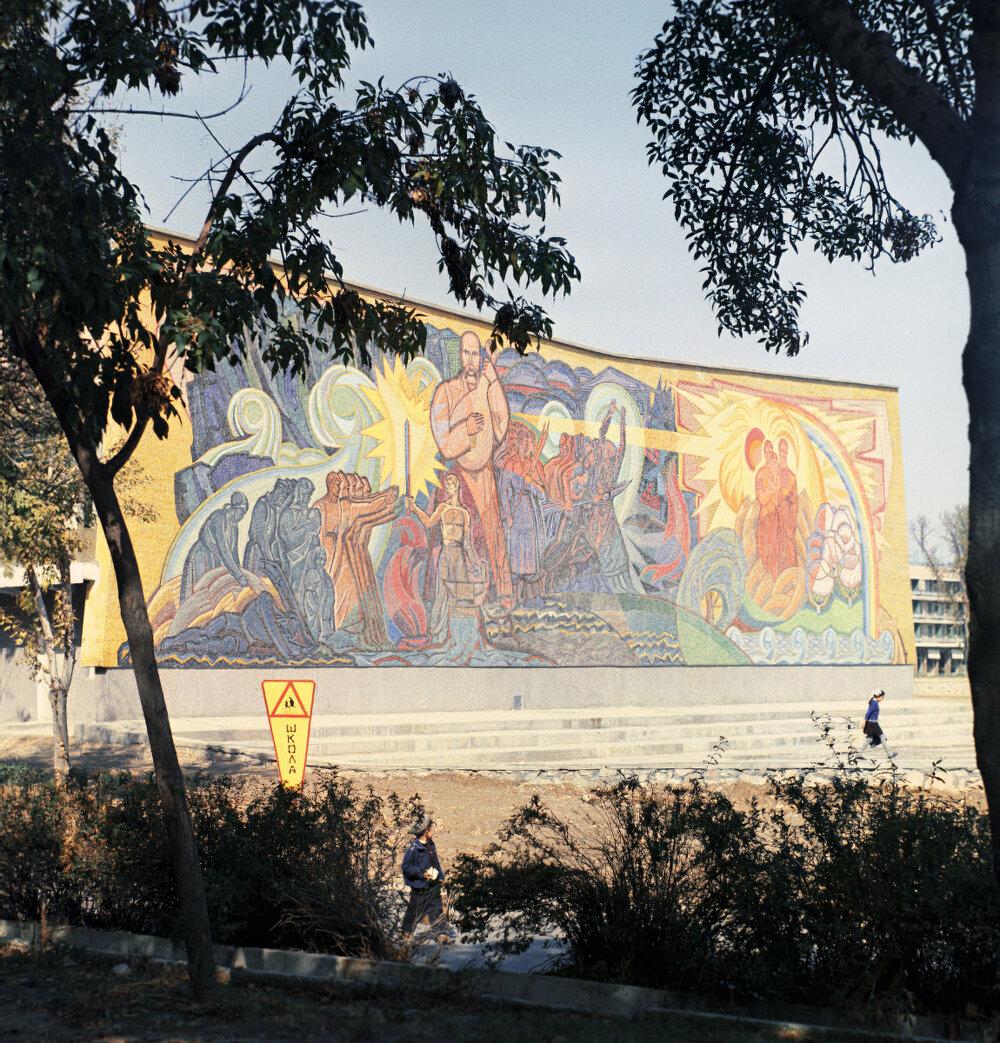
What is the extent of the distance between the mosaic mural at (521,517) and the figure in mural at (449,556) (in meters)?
0.05

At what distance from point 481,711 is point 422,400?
24.6ft

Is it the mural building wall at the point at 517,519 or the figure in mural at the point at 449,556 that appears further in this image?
the figure in mural at the point at 449,556

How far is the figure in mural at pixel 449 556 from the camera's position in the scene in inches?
947

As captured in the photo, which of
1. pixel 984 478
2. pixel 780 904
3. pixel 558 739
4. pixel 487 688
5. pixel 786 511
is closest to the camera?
pixel 984 478

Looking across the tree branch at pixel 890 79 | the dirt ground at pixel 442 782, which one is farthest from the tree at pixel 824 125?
the dirt ground at pixel 442 782

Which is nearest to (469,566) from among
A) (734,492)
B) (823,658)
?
(734,492)

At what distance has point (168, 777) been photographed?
212 inches

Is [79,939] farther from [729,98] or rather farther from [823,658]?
[823,658]

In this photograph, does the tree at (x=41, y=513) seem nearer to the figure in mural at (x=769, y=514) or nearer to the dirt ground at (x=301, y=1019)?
the dirt ground at (x=301, y=1019)

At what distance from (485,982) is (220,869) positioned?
196 centimetres

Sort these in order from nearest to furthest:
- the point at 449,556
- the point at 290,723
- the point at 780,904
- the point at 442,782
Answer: the point at 780,904 < the point at 290,723 < the point at 442,782 < the point at 449,556

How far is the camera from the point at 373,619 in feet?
75.1

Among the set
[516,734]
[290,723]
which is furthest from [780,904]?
[516,734]

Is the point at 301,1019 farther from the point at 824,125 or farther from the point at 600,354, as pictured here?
the point at 600,354
